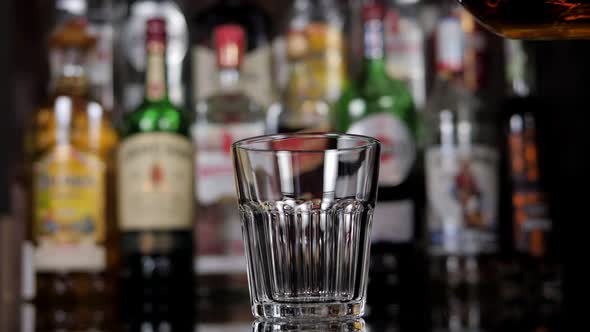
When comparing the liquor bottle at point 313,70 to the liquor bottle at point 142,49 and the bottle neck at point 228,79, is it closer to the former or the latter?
the bottle neck at point 228,79

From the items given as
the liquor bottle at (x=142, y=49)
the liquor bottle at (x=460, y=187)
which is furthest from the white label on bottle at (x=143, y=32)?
the liquor bottle at (x=460, y=187)

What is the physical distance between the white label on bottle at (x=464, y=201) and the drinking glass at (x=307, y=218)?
0.60 meters

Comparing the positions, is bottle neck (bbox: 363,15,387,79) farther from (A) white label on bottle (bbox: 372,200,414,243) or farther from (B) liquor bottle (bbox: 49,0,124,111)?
(B) liquor bottle (bbox: 49,0,124,111)

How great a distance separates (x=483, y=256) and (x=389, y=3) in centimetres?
41

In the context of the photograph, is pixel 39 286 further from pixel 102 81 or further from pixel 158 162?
pixel 102 81

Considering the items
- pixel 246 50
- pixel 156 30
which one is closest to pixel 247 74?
pixel 246 50

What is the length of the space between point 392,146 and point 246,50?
0.94ft

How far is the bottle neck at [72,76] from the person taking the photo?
1.28 m

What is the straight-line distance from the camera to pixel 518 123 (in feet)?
3.95

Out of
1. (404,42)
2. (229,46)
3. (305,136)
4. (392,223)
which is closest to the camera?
(305,136)

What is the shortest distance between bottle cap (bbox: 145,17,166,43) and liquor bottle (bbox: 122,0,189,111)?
108mm

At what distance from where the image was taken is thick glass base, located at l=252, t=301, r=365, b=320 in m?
0.55

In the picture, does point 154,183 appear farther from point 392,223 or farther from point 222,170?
point 392,223

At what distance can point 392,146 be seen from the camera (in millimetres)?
1149
